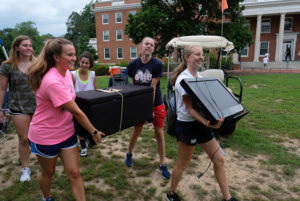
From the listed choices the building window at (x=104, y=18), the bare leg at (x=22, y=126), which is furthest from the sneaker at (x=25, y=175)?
the building window at (x=104, y=18)

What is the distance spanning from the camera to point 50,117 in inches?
72.2

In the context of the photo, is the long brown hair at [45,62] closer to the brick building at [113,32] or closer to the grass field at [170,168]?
the grass field at [170,168]

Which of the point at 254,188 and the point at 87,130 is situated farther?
the point at 254,188

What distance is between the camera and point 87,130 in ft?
5.81

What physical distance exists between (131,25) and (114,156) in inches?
572

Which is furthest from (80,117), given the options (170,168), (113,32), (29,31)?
(29,31)

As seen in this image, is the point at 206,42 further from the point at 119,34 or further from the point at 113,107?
the point at 119,34

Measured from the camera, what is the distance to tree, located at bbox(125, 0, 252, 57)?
625 inches

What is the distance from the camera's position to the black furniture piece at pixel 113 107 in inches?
71.1

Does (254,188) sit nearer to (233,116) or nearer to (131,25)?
(233,116)

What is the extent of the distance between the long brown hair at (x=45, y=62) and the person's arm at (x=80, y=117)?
36 cm

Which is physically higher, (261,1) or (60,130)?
(261,1)

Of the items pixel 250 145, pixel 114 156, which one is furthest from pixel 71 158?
pixel 250 145

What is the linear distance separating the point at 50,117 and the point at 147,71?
1.57 metres
